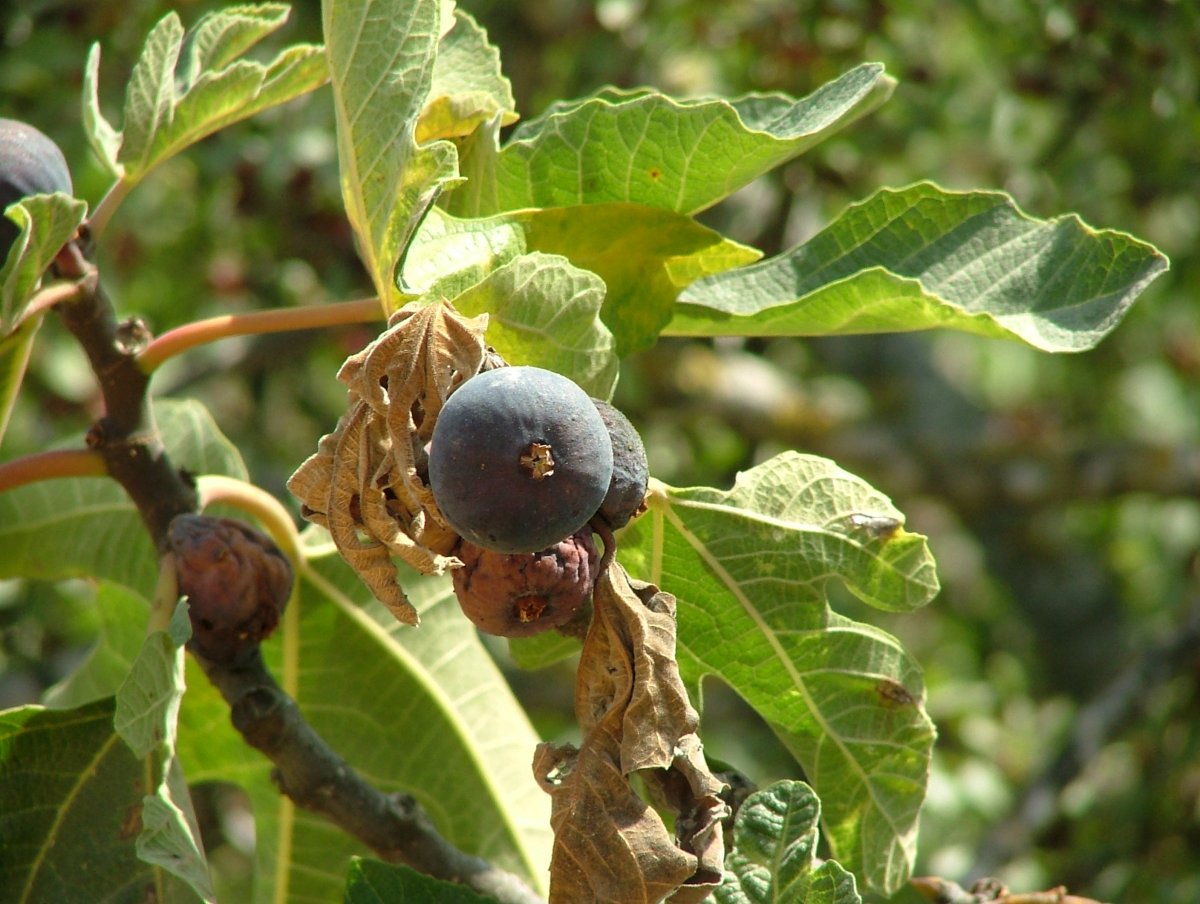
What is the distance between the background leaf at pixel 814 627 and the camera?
1257 mm

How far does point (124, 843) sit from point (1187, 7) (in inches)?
87.5

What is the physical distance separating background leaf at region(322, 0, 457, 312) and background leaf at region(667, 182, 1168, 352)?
349 mm

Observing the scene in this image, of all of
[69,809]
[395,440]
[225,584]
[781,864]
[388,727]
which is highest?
[395,440]

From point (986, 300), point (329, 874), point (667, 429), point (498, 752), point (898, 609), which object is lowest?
point (667, 429)

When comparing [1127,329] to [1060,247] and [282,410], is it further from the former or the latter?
[1060,247]

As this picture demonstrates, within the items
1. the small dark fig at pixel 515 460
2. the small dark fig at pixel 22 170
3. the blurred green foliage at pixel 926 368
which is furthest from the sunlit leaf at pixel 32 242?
the blurred green foliage at pixel 926 368

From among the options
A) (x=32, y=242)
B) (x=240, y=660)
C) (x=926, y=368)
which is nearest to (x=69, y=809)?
(x=240, y=660)

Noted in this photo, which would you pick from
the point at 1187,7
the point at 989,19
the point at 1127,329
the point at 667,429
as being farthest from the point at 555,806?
the point at 1127,329

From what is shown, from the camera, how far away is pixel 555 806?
1048 mm

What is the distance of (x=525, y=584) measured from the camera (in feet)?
3.34

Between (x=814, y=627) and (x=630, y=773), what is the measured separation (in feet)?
1.05

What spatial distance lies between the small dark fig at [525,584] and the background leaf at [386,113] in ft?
0.87

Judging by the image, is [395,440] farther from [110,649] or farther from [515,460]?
[110,649]

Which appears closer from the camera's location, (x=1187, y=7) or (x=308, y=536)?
(x=308, y=536)
